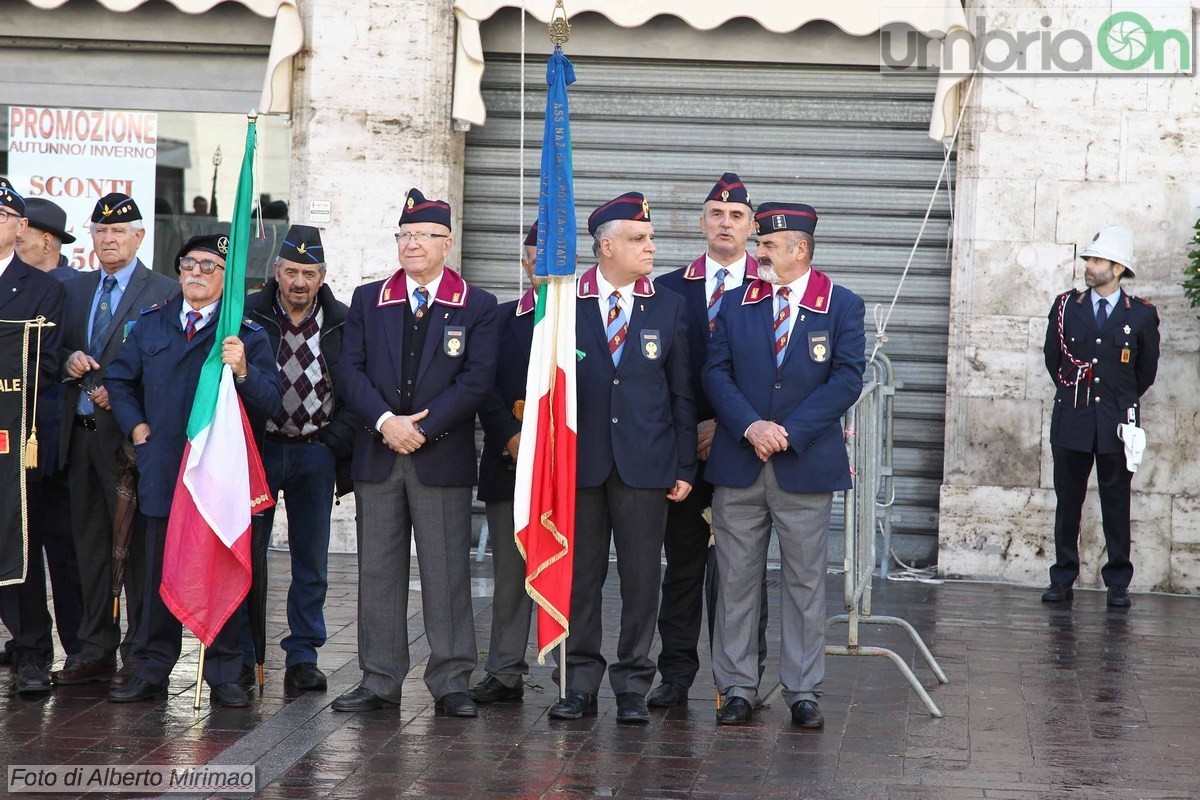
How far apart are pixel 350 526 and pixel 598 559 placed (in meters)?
4.37

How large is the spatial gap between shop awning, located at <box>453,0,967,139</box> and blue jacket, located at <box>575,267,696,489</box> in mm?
4211

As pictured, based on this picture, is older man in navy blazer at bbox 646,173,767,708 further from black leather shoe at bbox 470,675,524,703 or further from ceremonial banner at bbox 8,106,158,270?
ceremonial banner at bbox 8,106,158,270

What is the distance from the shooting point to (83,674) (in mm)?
6516

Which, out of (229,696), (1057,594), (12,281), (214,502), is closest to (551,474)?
(214,502)

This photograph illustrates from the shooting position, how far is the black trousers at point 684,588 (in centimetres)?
640


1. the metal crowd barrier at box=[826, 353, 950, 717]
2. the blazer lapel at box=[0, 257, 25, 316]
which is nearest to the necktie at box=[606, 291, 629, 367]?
the metal crowd barrier at box=[826, 353, 950, 717]

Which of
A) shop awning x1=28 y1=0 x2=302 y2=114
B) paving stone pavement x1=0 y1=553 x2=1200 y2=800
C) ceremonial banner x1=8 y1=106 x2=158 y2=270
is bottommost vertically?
paving stone pavement x1=0 y1=553 x2=1200 y2=800

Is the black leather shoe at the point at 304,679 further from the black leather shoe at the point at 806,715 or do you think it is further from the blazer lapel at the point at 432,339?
the black leather shoe at the point at 806,715

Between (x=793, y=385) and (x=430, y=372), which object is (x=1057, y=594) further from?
(x=430, y=372)

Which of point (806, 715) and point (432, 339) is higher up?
point (432, 339)

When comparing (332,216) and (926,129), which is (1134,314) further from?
(332,216)

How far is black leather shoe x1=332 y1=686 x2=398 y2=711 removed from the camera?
6.09 m

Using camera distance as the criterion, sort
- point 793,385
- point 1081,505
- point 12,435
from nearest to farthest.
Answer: point 793,385
point 12,435
point 1081,505

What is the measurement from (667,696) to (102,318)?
9.46 ft
